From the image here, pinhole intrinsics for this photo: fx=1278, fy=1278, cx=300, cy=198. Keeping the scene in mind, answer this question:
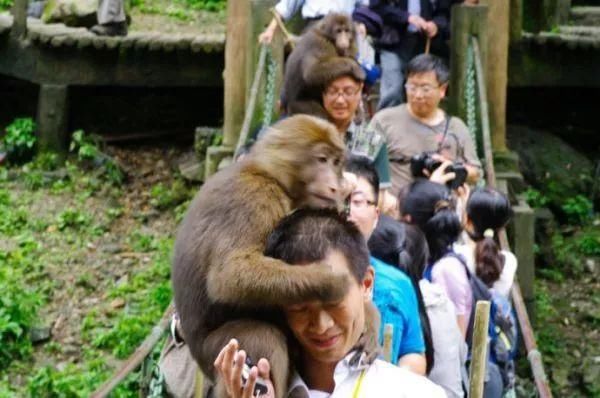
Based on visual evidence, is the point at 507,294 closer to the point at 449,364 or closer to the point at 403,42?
the point at 449,364

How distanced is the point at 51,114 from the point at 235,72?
311 centimetres

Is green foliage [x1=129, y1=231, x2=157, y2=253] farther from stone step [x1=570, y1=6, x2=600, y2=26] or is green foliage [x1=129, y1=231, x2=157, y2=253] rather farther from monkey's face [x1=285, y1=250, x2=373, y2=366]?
monkey's face [x1=285, y1=250, x2=373, y2=366]

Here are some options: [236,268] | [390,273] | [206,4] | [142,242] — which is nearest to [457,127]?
[390,273]

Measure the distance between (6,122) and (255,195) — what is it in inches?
341

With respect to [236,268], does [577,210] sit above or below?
below

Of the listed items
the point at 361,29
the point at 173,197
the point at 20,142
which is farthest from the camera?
the point at 20,142

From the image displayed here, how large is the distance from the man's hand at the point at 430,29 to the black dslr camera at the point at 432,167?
7.00 ft

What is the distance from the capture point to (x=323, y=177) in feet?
13.8

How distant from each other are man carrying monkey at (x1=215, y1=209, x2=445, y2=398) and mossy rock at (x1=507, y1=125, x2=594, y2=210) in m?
8.75

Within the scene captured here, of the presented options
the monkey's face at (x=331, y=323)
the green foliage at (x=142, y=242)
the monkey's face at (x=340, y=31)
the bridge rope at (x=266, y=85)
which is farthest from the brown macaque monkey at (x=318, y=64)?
the green foliage at (x=142, y=242)

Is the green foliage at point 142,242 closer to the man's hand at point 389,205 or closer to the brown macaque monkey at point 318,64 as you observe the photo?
the brown macaque monkey at point 318,64

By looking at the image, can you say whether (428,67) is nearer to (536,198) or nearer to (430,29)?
(430,29)

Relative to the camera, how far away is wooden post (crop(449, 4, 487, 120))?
816cm

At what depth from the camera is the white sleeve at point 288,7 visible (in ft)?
25.5
